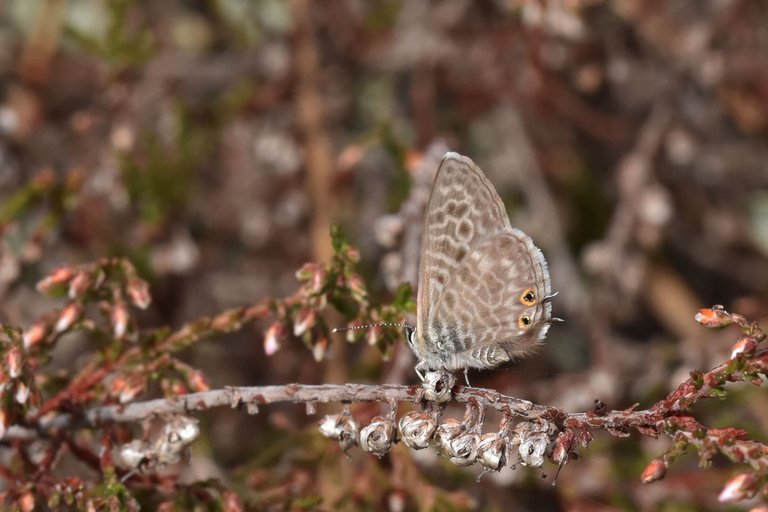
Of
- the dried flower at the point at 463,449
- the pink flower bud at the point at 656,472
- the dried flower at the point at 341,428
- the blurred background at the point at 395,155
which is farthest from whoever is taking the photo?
the blurred background at the point at 395,155

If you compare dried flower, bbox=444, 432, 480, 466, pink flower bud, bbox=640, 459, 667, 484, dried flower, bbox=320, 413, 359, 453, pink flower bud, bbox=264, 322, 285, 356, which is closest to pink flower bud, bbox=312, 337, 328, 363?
pink flower bud, bbox=264, 322, 285, 356

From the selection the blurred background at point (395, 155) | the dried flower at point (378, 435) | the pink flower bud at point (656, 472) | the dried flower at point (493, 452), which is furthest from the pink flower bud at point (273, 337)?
the blurred background at point (395, 155)

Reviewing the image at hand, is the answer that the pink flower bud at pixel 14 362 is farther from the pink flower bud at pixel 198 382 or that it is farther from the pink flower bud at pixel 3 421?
the pink flower bud at pixel 198 382

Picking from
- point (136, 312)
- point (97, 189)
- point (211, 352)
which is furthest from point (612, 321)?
point (97, 189)

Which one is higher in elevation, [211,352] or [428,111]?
[428,111]

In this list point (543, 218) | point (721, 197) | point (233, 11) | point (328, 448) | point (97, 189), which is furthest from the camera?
point (233, 11)

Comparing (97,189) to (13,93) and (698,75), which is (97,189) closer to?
(13,93)

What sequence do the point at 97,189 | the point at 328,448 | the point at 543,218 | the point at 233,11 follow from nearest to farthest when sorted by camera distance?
1. the point at 328,448
2. the point at 97,189
3. the point at 543,218
4. the point at 233,11
